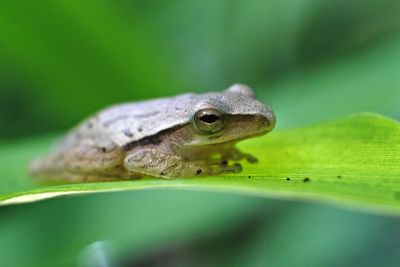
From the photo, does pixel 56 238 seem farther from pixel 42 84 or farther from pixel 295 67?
pixel 295 67

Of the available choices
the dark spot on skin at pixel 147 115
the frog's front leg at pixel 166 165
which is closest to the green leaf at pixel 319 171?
the frog's front leg at pixel 166 165

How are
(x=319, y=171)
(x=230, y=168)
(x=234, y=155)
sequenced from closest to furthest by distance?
(x=319, y=171)
(x=230, y=168)
(x=234, y=155)

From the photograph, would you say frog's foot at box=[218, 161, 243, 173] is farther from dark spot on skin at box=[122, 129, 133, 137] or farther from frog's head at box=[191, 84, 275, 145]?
dark spot on skin at box=[122, 129, 133, 137]

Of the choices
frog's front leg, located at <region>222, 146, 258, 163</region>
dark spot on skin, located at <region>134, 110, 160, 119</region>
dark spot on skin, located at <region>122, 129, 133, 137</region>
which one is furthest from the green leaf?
dark spot on skin, located at <region>122, 129, 133, 137</region>

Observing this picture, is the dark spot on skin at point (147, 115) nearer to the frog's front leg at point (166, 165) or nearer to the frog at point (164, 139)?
the frog at point (164, 139)

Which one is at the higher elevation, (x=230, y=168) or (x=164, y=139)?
(x=164, y=139)

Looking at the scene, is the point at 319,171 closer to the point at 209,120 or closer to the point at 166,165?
the point at 209,120

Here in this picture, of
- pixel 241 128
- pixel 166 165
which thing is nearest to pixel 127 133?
pixel 166 165
